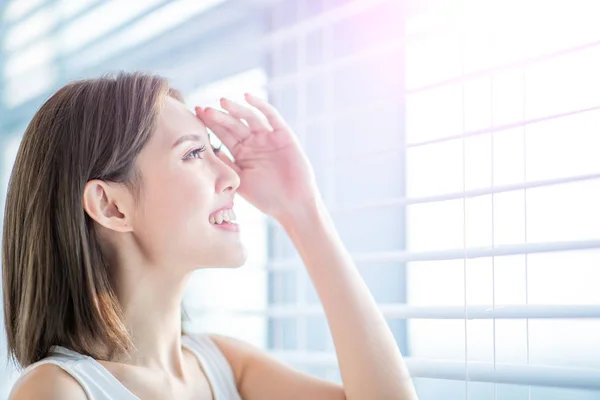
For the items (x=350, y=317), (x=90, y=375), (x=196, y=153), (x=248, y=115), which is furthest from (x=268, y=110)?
(x=90, y=375)

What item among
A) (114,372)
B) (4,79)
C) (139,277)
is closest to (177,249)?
(139,277)

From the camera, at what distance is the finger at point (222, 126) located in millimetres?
1118

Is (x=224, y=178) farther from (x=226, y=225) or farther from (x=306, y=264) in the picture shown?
(x=306, y=264)

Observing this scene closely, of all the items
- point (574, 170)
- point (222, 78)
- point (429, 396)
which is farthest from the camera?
point (222, 78)

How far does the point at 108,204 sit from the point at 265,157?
11.7 inches

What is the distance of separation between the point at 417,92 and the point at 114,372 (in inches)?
23.6

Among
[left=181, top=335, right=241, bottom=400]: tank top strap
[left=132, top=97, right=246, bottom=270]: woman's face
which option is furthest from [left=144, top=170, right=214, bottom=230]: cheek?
[left=181, top=335, right=241, bottom=400]: tank top strap

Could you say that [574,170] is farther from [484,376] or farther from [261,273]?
[261,273]

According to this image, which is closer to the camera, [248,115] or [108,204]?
[108,204]

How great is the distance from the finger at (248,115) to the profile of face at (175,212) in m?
0.13

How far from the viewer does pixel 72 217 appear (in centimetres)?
97

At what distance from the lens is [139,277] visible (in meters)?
1.02

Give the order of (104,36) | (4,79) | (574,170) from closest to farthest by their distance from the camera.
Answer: (574,170) < (104,36) < (4,79)

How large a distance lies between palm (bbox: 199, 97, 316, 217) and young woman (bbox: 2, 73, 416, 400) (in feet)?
0.26
